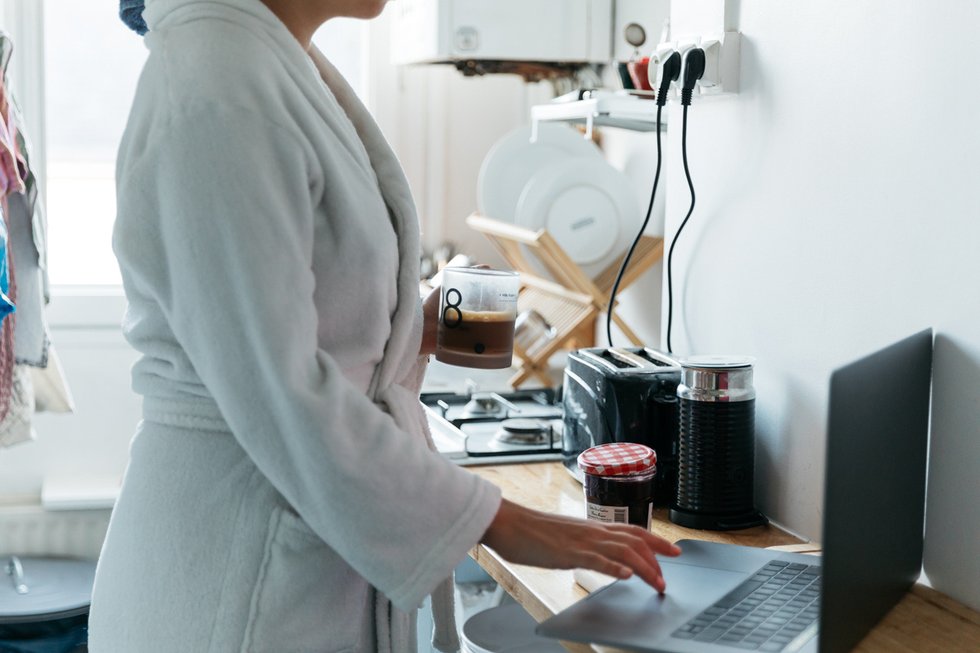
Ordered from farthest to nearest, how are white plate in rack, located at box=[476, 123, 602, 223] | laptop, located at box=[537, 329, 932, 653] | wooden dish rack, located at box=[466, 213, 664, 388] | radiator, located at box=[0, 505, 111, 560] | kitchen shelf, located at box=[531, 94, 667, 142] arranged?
radiator, located at box=[0, 505, 111, 560] < white plate in rack, located at box=[476, 123, 602, 223] < wooden dish rack, located at box=[466, 213, 664, 388] < kitchen shelf, located at box=[531, 94, 667, 142] < laptop, located at box=[537, 329, 932, 653]

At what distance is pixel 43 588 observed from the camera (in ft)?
8.53

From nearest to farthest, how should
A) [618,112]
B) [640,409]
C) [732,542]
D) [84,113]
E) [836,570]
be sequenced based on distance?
[836,570], [732,542], [640,409], [618,112], [84,113]

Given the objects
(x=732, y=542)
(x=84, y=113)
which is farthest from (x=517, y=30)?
(x=732, y=542)

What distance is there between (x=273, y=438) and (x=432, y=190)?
7.27ft

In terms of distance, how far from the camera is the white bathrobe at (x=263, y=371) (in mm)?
865

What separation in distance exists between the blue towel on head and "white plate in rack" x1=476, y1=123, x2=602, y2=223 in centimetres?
133

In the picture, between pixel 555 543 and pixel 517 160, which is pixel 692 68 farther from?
pixel 517 160

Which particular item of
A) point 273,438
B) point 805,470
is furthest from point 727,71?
point 273,438

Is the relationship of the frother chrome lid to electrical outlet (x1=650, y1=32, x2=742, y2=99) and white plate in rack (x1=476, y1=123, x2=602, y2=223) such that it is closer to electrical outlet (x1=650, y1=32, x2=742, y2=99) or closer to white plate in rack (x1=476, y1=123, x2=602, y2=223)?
electrical outlet (x1=650, y1=32, x2=742, y2=99)

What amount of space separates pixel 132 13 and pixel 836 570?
0.95m

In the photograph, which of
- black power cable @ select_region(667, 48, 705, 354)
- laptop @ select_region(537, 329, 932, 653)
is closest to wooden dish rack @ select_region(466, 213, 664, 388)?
black power cable @ select_region(667, 48, 705, 354)

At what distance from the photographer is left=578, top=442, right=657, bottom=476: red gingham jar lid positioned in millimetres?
1316

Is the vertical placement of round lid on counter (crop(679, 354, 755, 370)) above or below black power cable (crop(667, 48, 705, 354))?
below

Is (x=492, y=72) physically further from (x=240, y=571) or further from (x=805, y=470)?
(x=240, y=571)
